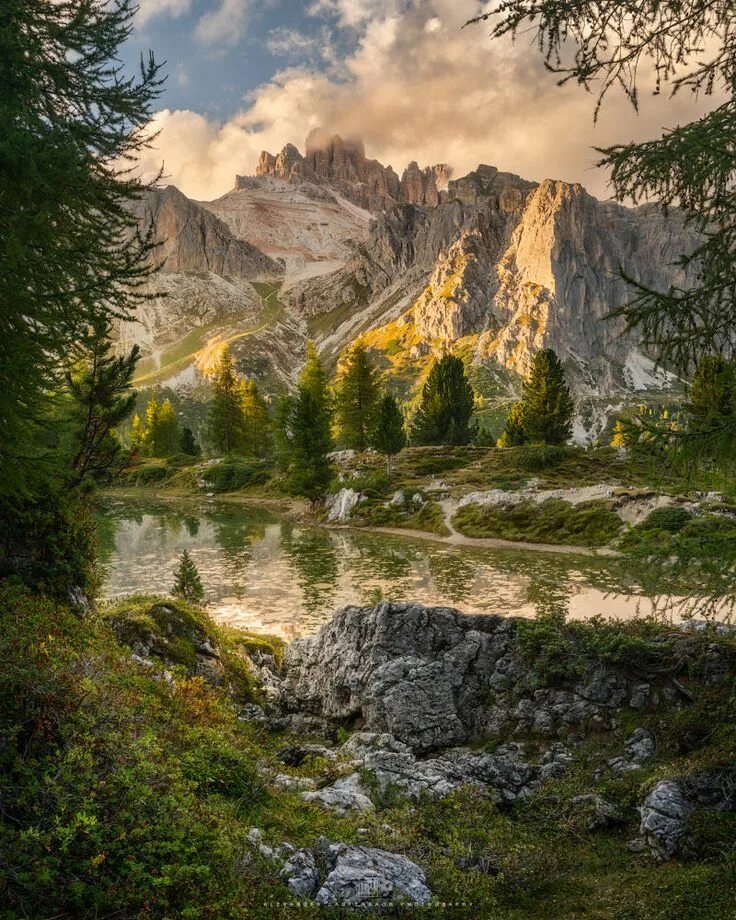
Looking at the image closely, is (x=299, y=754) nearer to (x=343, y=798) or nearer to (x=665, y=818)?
(x=343, y=798)

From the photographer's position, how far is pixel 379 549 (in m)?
42.0

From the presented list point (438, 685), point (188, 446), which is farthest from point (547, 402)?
point (438, 685)

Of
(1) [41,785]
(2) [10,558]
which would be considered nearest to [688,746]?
(1) [41,785]

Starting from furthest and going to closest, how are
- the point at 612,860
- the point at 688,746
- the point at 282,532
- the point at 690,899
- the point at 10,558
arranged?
the point at 282,532 → the point at 10,558 → the point at 688,746 → the point at 612,860 → the point at 690,899

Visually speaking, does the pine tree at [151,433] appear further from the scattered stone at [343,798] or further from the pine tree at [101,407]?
the scattered stone at [343,798]

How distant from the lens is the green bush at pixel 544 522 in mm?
41250

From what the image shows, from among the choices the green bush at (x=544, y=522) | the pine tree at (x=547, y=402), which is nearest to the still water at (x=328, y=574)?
the green bush at (x=544, y=522)

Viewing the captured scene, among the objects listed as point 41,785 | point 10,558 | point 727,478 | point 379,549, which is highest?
point 727,478

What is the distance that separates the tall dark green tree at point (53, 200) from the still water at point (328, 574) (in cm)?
1096

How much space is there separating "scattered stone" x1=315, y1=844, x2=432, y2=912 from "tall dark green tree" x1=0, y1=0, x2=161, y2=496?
7029 mm

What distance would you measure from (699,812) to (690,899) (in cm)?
167

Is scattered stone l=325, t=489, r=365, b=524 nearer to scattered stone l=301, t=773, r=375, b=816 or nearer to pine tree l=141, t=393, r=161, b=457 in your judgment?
scattered stone l=301, t=773, r=375, b=816

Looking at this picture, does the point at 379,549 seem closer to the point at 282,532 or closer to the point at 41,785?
the point at 282,532

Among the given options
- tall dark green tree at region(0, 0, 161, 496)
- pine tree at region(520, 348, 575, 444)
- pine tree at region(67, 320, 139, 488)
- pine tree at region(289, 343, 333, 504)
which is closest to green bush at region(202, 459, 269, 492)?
pine tree at region(289, 343, 333, 504)
